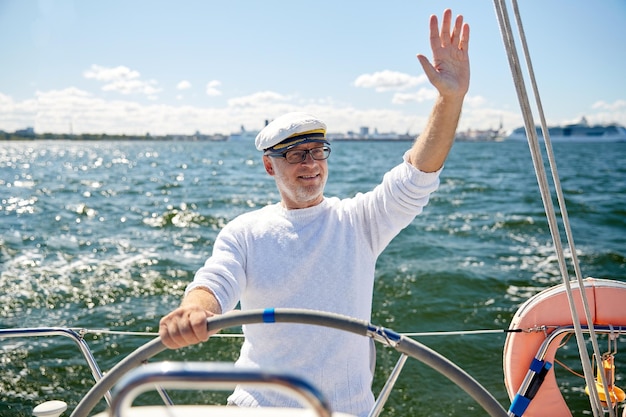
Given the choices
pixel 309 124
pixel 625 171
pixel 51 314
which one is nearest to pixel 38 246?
pixel 51 314

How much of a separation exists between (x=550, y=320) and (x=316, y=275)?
2.92ft

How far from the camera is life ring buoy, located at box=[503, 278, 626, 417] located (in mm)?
1846

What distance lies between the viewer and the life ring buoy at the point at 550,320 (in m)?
1.85

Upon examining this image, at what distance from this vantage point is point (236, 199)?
15.5 meters

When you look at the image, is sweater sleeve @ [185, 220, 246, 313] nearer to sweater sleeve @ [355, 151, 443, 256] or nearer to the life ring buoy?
sweater sleeve @ [355, 151, 443, 256]

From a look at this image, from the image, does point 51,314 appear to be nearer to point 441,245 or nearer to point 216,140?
point 441,245

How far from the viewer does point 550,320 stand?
6.16 feet

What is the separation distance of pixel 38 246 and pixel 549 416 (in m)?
9.50

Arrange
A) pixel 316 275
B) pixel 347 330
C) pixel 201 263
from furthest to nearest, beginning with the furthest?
pixel 201 263 → pixel 316 275 → pixel 347 330

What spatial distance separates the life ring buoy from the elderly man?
56cm

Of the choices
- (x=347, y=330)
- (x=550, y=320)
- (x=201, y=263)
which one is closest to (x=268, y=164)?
(x=347, y=330)

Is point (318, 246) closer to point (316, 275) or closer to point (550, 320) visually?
point (316, 275)

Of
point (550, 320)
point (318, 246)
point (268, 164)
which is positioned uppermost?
point (268, 164)

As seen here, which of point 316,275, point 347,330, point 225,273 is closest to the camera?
point 347,330
